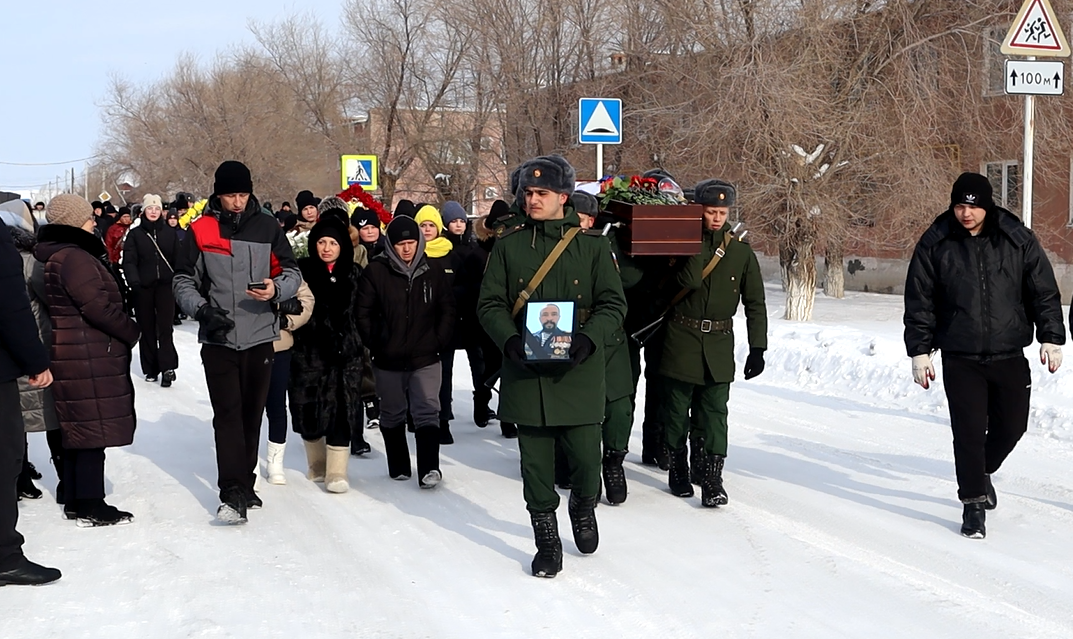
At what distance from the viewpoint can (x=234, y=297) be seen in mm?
7031

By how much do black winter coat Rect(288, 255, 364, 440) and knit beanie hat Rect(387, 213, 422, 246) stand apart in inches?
14.9

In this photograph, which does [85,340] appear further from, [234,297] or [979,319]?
[979,319]

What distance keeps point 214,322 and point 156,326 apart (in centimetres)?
687

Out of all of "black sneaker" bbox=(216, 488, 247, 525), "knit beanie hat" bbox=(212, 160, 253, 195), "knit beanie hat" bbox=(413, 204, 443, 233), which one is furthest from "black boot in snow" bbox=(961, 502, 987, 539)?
"knit beanie hat" bbox=(413, 204, 443, 233)

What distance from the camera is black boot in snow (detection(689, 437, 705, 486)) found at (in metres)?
7.39

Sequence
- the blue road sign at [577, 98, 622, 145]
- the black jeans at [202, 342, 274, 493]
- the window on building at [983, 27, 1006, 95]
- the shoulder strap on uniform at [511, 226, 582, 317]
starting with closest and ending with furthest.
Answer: the shoulder strap on uniform at [511, 226, 582, 317], the black jeans at [202, 342, 274, 493], the blue road sign at [577, 98, 622, 145], the window on building at [983, 27, 1006, 95]

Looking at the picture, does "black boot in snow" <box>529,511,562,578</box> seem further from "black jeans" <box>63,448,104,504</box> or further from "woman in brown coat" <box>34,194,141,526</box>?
"black jeans" <box>63,448,104,504</box>

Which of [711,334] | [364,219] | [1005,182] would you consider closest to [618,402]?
[711,334]

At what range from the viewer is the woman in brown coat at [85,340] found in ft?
22.6

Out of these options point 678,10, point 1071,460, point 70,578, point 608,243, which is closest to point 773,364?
point 1071,460

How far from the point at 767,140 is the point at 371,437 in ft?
26.8

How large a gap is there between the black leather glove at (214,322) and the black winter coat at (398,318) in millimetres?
1233

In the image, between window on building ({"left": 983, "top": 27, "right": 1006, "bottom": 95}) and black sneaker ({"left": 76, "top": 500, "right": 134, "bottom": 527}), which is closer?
black sneaker ({"left": 76, "top": 500, "right": 134, "bottom": 527})

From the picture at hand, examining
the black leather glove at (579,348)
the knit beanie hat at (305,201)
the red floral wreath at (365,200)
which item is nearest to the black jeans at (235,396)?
the black leather glove at (579,348)
